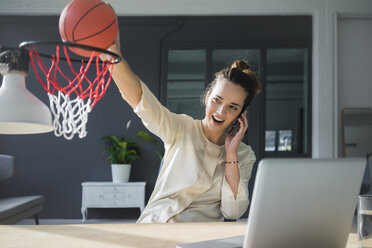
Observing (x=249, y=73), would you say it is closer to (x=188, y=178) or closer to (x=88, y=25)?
(x=188, y=178)

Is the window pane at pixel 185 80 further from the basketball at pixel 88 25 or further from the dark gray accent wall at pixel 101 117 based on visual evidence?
the basketball at pixel 88 25

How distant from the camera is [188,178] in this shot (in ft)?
5.38

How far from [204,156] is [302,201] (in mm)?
985

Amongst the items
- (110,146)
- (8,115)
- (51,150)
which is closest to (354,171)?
(8,115)

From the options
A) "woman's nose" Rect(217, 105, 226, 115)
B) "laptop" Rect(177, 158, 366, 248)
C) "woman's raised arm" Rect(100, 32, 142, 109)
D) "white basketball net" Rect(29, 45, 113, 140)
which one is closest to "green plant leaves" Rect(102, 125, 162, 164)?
"white basketball net" Rect(29, 45, 113, 140)

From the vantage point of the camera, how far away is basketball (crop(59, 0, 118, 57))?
3.79 feet

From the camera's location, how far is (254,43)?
5.11m

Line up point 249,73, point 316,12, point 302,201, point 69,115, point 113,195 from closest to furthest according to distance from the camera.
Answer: point 302,201
point 69,115
point 249,73
point 113,195
point 316,12

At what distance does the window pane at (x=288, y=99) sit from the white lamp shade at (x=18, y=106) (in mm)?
4229

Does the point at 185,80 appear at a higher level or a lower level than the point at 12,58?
higher

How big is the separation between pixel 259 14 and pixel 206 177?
12.6 feet

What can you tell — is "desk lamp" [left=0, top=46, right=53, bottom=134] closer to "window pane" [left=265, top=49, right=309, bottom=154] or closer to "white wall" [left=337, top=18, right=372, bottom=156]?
"window pane" [left=265, top=49, right=309, bottom=154]

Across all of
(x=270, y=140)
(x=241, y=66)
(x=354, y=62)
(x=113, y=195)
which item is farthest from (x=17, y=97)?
(x=354, y=62)

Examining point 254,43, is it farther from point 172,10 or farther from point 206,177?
point 206,177
